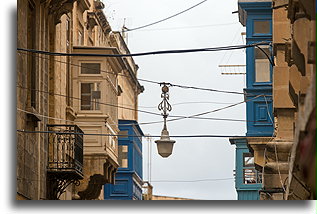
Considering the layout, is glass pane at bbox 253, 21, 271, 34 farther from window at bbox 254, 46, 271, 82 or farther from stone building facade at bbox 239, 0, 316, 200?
stone building facade at bbox 239, 0, 316, 200

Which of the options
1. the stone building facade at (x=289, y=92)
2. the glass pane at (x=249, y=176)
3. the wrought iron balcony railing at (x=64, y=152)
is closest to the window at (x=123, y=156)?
the glass pane at (x=249, y=176)

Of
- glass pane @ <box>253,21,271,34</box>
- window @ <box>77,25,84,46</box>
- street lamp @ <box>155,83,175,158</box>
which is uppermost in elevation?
window @ <box>77,25,84,46</box>

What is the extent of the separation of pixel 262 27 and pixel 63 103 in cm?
388

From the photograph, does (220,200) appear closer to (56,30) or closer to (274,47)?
(274,47)

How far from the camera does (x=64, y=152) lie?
16.7 metres

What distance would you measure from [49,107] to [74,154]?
0.66 metres

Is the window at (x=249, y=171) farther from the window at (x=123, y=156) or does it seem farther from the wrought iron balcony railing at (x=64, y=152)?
the window at (x=123, y=156)

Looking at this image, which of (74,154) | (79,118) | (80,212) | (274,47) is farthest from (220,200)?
(79,118)

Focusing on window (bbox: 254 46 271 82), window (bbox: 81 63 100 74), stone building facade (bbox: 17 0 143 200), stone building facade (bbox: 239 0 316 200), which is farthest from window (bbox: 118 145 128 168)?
stone building facade (bbox: 239 0 316 200)

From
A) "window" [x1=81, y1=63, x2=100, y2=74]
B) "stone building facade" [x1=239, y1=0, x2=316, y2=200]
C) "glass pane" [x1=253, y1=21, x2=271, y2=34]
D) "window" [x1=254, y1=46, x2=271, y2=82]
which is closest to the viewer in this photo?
"stone building facade" [x1=239, y1=0, x2=316, y2=200]

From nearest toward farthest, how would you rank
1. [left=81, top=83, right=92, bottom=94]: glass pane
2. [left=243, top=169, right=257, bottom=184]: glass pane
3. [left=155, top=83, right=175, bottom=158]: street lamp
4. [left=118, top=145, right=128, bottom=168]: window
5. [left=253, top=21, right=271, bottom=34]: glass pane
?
[left=155, top=83, right=175, bottom=158]: street lamp, [left=253, top=21, right=271, bottom=34]: glass pane, [left=81, top=83, right=92, bottom=94]: glass pane, [left=243, top=169, right=257, bottom=184]: glass pane, [left=118, top=145, right=128, bottom=168]: window

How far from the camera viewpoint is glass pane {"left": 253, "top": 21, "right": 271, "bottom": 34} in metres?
20.5

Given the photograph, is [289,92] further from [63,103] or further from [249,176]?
[249,176]
